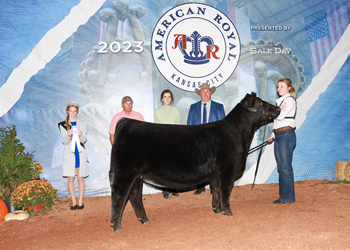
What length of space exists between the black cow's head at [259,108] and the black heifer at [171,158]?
1.29 ft

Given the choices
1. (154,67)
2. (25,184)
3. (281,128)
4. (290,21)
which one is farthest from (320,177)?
(25,184)

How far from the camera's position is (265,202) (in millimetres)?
4836

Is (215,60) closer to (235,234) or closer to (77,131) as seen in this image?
(77,131)

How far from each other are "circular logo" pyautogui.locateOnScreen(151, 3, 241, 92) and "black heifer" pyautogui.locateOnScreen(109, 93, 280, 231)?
2.51 meters

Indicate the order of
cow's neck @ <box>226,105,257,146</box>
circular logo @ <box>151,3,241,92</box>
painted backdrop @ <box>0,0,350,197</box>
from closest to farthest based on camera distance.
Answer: cow's neck @ <box>226,105,257,146</box>
painted backdrop @ <box>0,0,350,197</box>
circular logo @ <box>151,3,241,92</box>

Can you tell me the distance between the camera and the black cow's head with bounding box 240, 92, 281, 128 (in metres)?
4.21

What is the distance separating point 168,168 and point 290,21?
17.4 ft

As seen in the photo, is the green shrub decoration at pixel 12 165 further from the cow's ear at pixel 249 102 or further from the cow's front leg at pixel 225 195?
the cow's ear at pixel 249 102

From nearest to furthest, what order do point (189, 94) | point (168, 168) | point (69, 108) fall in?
point (168, 168)
point (69, 108)
point (189, 94)

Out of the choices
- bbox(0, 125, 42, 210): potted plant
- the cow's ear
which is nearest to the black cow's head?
the cow's ear

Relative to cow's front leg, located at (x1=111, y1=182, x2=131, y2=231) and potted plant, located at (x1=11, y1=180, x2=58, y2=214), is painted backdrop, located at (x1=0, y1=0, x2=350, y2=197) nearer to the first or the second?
potted plant, located at (x1=11, y1=180, x2=58, y2=214)

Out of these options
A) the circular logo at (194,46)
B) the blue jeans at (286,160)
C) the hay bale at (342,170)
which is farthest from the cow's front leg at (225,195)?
the hay bale at (342,170)

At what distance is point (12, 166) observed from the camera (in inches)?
199

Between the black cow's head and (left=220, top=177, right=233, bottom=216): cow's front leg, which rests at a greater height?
the black cow's head
